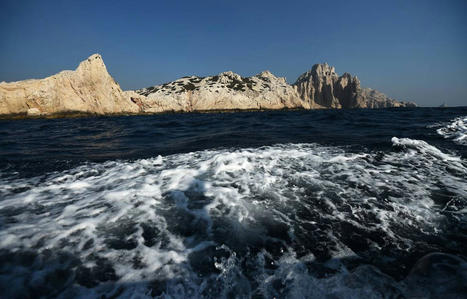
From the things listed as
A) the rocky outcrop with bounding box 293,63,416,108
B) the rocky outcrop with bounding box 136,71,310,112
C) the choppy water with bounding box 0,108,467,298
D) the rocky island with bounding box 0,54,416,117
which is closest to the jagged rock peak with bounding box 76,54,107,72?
the rocky island with bounding box 0,54,416,117

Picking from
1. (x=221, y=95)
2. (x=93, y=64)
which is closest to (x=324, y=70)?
(x=221, y=95)

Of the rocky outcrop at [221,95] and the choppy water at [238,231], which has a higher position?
the rocky outcrop at [221,95]

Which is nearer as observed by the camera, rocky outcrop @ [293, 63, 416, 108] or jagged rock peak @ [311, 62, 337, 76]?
rocky outcrop @ [293, 63, 416, 108]

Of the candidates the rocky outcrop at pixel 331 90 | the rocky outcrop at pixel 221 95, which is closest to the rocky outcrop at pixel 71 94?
the rocky outcrop at pixel 221 95

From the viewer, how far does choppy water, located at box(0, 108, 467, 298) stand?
169 cm

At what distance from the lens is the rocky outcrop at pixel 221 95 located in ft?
240

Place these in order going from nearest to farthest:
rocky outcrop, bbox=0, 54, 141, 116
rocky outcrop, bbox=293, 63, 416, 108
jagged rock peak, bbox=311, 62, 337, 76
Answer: rocky outcrop, bbox=0, 54, 141, 116 < rocky outcrop, bbox=293, 63, 416, 108 < jagged rock peak, bbox=311, 62, 337, 76

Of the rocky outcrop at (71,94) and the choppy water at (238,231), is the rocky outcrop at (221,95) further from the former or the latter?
the choppy water at (238,231)

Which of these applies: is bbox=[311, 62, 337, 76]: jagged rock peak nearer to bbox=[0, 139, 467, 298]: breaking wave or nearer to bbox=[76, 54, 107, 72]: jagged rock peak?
bbox=[76, 54, 107, 72]: jagged rock peak

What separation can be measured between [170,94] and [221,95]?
1990cm

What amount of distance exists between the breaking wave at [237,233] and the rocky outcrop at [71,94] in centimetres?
5530

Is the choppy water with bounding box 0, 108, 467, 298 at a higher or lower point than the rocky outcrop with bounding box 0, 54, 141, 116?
lower

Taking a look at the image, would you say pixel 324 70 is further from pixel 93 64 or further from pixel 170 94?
pixel 93 64

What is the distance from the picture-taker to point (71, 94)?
159 ft
